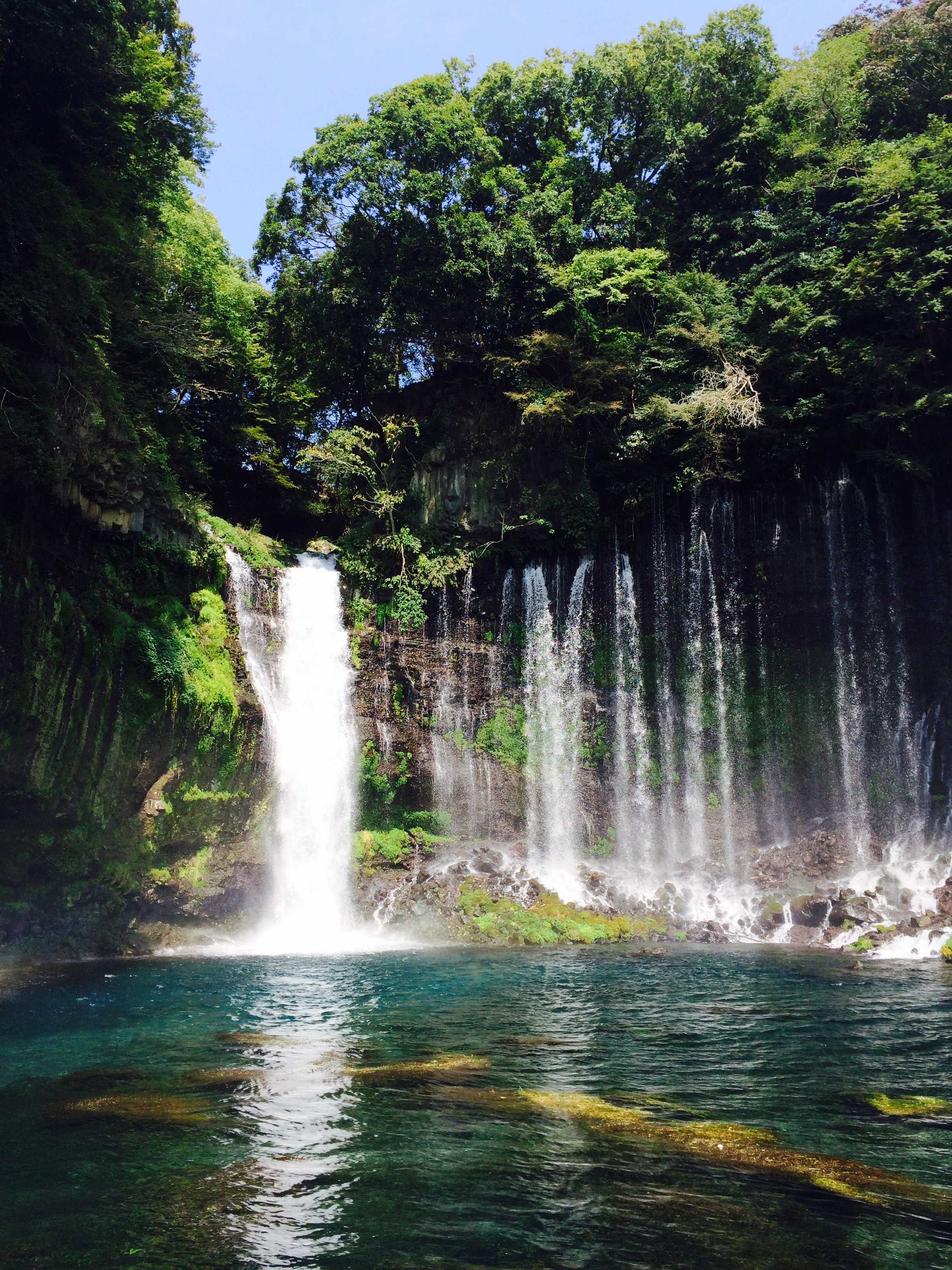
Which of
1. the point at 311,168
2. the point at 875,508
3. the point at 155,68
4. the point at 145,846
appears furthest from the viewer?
the point at 311,168

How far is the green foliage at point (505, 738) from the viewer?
22828 mm

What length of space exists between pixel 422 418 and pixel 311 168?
7.98 meters

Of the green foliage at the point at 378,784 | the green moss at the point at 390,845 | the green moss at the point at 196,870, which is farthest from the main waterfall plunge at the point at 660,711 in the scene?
the green moss at the point at 196,870

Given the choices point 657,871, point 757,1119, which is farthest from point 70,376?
point 657,871

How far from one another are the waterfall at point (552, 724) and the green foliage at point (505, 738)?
6.8 inches

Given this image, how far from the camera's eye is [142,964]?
48.5ft

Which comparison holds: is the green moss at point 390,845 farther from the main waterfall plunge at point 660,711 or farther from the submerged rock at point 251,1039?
the submerged rock at point 251,1039

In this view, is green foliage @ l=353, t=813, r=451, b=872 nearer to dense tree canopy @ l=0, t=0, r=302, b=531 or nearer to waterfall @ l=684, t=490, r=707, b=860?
waterfall @ l=684, t=490, r=707, b=860

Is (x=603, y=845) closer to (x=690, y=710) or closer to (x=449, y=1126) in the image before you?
(x=690, y=710)

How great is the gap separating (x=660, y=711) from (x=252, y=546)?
12060 millimetres

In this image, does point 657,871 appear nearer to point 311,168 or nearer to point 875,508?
point 875,508

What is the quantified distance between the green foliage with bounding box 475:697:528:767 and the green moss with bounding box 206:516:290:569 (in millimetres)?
7243

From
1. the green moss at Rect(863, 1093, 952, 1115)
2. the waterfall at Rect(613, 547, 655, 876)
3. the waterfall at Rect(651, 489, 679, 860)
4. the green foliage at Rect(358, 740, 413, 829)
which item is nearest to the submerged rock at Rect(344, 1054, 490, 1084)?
the green moss at Rect(863, 1093, 952, 1115)

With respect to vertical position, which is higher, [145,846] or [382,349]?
[382,349]
